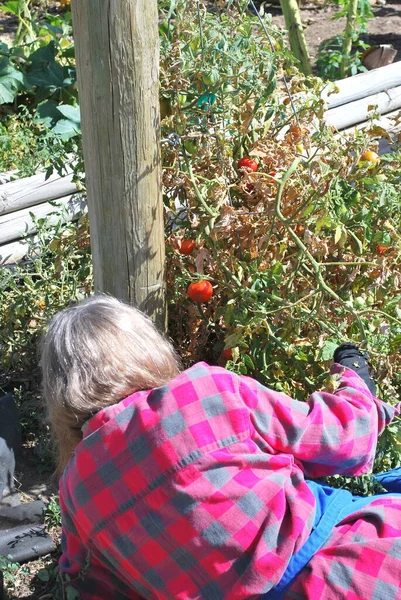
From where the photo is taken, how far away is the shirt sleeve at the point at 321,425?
164 centimetres

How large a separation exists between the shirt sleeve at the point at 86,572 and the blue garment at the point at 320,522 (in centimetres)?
39

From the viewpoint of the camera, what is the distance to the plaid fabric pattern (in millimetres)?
1541

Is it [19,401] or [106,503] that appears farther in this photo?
[19,401]

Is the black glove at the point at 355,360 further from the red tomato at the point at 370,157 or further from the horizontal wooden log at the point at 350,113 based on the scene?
the horizontal wooden log at the point at 350,113

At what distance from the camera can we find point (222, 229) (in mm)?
2426

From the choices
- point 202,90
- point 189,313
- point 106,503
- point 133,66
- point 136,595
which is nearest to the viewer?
point 106,503

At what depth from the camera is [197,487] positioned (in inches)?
60.4

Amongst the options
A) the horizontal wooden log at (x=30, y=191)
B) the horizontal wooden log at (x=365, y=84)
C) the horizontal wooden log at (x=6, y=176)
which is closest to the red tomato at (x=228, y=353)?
Answer: the horizontal wooden log at (x=30, y=191)

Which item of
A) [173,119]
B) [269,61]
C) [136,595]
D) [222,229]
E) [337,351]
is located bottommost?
[136,595]

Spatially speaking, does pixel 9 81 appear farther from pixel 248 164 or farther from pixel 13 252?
pixel 248 164

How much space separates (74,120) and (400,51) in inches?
157

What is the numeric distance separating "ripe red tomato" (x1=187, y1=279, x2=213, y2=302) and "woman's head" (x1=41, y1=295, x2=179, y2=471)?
26.1 inches

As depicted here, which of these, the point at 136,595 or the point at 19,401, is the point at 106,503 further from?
the point at 19,401

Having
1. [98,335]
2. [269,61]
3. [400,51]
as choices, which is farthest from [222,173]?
[400,51]
